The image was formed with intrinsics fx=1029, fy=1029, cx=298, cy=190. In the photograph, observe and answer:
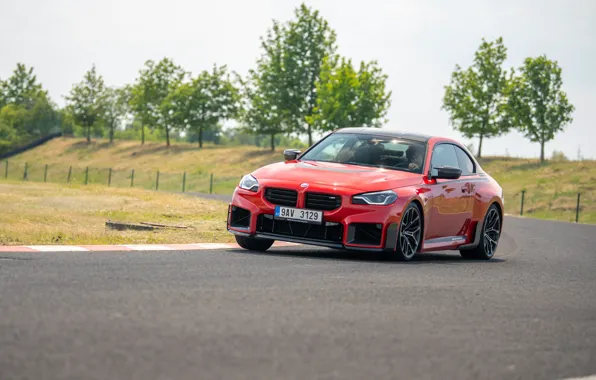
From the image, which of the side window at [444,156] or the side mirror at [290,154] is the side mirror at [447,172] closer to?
the side window at [444,156]

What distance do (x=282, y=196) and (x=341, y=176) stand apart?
0.74 metres

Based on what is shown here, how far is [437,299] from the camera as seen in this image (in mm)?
A: 8141

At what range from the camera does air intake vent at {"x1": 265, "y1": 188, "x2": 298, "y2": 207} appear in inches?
461

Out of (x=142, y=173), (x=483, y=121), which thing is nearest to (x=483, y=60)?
(x=483, y=121)

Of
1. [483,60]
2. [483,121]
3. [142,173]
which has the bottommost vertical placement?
[142,173]

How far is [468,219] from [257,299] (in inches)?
264

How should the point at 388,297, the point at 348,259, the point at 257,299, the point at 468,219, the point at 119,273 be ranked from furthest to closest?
the point at 468,219 → the point at 348,259 → the point at 119,273 → the point at 388,297 → the point at 257,299

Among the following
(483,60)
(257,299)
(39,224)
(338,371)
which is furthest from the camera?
(483,60)

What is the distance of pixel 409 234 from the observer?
12.0 m

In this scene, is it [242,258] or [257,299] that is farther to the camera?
[242,258]

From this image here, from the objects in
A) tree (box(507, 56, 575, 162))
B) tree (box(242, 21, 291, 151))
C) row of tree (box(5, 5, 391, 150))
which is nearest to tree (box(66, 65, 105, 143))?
row of tree (box(5, 5, 391, 150))

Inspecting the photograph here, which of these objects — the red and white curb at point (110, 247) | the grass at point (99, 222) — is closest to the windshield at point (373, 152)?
the red and white curb at point (110, 247)

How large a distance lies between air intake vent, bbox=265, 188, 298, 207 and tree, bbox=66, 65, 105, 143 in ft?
319

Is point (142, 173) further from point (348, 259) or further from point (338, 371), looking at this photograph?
point (338, 371)
